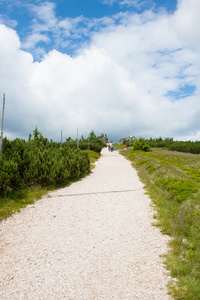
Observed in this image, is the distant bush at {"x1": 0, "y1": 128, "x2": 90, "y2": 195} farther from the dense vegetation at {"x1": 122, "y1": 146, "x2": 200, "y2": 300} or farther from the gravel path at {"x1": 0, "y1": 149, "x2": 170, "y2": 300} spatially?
the dense vegetation at {"x1": 122, "y1": 146, "x2": 200, "y2": 300}

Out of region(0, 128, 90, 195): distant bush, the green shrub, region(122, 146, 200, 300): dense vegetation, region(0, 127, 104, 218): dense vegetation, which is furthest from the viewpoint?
region(0, 128, 90, 195): distant bush

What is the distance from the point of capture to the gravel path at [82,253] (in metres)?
3.44

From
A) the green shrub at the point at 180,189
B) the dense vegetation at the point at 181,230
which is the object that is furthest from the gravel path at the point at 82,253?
the green shrub at the point at 180,189

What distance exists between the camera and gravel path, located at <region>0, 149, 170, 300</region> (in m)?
3.44

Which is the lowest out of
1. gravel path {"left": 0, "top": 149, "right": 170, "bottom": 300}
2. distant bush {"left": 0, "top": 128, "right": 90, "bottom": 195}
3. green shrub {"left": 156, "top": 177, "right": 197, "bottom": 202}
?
gravel path {"left": 0, "top": 149, "right": 170, "bottom": 300}

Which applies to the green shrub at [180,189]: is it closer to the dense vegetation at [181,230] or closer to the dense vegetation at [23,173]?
the dense vegetation at [181,230]

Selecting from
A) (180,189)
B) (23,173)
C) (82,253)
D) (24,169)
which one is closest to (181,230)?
(82,253)

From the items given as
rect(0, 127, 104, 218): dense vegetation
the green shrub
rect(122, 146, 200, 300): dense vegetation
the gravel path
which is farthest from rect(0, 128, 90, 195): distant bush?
the green shrub

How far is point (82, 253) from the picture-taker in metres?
4.53

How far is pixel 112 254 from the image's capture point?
4477 mm

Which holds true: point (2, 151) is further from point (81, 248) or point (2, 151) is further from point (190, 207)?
point (190, 207)

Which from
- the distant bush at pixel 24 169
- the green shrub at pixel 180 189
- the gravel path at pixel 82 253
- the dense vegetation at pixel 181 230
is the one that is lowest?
the gravel path at pixel 82 253

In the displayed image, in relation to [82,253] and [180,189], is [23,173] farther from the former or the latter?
[180,189]

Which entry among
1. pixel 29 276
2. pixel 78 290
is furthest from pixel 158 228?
pixel 29 276
